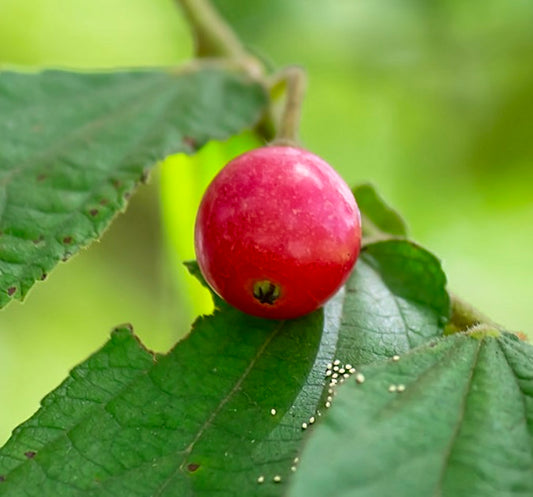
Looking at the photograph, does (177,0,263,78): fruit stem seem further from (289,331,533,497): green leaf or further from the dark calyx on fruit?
(289,331,533,497): green leaf

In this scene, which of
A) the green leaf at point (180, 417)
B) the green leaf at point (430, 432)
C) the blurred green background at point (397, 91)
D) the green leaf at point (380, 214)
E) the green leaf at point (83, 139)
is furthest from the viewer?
the blurred green background at point (397, 91)

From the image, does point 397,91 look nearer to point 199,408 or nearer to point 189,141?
point 189,141

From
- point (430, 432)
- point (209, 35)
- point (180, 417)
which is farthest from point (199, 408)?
point (209, 35)

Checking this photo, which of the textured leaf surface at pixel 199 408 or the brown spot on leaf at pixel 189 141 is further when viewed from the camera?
the brown spot on leaf at pixel 189 141

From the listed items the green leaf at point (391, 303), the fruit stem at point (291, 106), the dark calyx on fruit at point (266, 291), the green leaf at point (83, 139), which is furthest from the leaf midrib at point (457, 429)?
the green leaf at point (83, 139)

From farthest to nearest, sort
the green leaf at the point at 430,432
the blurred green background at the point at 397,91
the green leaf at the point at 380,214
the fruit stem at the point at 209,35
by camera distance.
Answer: the blurred green background at the point at 397,91 < the fruit stem at the point at 209,35 < the green leaf at the point at 380,214 < the green leaf at the point at 430,432

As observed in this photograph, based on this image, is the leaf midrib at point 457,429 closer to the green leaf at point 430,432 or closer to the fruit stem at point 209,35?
the green leaf at point 430,432

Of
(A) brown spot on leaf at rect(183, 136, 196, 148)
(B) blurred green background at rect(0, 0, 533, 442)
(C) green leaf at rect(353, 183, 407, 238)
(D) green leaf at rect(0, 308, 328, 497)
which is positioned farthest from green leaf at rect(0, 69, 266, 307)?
(B) blurred green background at rect(0, 0, 533, 442)
